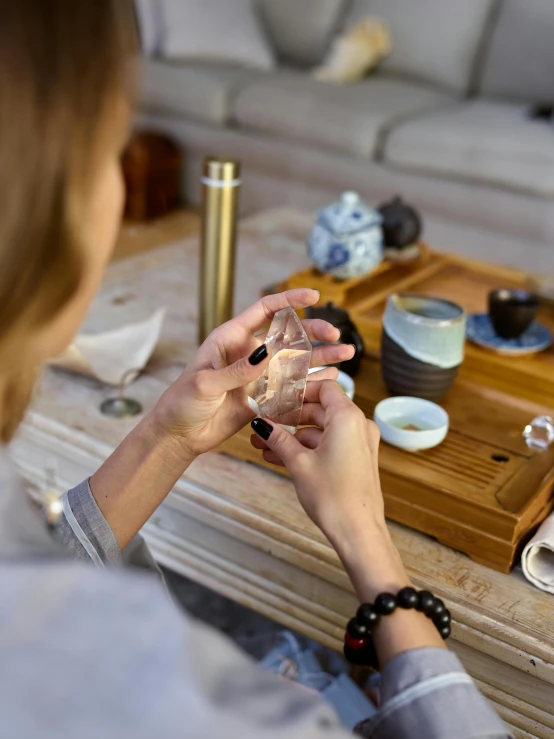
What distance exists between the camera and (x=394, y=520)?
103cm

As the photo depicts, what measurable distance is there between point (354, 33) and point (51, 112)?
3.09 meters

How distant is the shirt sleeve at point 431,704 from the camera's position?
2.01 feet

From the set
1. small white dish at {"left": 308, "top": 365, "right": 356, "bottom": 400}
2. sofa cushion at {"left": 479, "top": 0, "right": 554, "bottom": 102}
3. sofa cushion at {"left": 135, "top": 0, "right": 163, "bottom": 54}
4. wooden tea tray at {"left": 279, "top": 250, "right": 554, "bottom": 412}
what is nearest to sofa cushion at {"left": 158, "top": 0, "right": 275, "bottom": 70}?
sofa cushion at {"left": 135, "top": 0, "right": 163, "bottom": 54}

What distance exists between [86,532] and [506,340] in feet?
2.69

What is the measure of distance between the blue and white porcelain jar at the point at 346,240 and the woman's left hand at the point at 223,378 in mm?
530

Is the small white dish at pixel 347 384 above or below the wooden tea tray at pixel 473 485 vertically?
above

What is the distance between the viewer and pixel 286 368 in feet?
3.11

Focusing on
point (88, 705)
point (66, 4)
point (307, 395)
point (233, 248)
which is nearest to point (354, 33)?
point (233, 248)

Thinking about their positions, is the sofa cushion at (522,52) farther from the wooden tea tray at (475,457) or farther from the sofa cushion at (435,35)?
the wooden tea tray at (475,457)

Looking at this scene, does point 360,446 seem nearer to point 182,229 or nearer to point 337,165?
point 337,165

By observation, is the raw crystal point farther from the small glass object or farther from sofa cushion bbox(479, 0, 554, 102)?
sofa cushion bbox(479, 0, 554, 102)

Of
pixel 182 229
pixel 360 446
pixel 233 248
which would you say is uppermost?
pixel 360 446

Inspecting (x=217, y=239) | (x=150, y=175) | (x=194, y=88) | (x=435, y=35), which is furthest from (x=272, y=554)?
(x=435, y=35)

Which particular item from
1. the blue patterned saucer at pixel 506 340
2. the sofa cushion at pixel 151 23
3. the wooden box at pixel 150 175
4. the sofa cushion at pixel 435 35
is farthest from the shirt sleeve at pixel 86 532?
the sofa cushion at pixel 151 23
